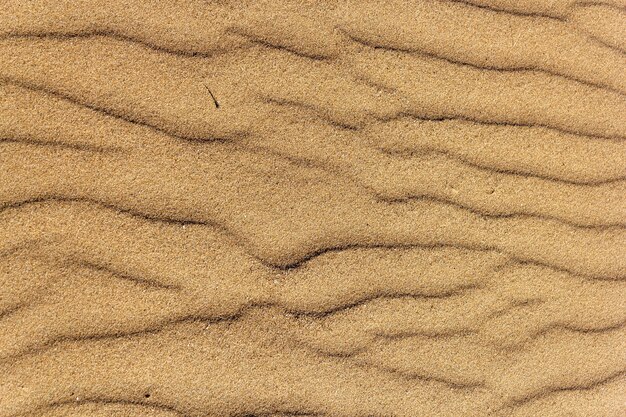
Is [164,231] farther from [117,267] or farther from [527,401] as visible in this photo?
[527,401]

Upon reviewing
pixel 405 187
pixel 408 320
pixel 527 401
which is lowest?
pixel 527 401

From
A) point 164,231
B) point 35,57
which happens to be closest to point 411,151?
point 164,231

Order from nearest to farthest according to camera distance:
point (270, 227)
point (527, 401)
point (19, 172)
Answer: point (19, 172)
point (270, 227)
point (527, 401)

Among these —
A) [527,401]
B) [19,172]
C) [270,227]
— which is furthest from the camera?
[527,401]

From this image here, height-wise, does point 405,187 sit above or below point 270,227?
above

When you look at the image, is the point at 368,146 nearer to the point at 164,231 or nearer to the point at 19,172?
the point at 164,231

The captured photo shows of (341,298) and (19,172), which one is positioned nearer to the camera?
(19,172)
